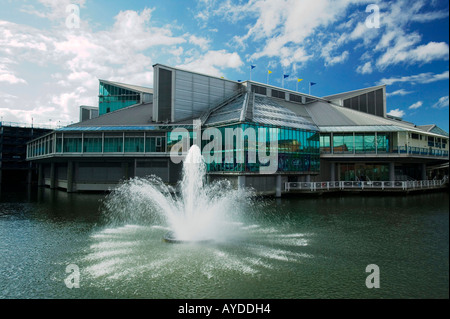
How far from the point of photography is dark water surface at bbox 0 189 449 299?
10.2m

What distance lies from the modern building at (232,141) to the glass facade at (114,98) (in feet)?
38.5

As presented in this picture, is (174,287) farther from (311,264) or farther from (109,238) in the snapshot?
(109,238)

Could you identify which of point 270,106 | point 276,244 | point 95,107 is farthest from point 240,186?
point 95,107

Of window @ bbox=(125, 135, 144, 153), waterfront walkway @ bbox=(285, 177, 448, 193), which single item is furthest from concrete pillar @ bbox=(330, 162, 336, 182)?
window @ bbox=(125, 135, 144, 153)

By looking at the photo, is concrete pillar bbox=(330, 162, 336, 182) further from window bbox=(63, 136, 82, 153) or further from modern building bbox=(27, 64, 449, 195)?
window bbox=(63, 136, 82, 153)

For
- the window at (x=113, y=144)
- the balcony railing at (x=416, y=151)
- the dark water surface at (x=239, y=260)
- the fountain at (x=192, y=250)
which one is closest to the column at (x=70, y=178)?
the window at (x=113, y=144)

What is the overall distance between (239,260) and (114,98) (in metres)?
66.0

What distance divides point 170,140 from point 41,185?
4395 cm

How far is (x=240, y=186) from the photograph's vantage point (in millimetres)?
37812

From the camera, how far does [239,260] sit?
1345 centimetres

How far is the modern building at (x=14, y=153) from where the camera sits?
8181 centimetres

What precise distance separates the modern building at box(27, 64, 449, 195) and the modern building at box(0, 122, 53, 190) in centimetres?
3245
